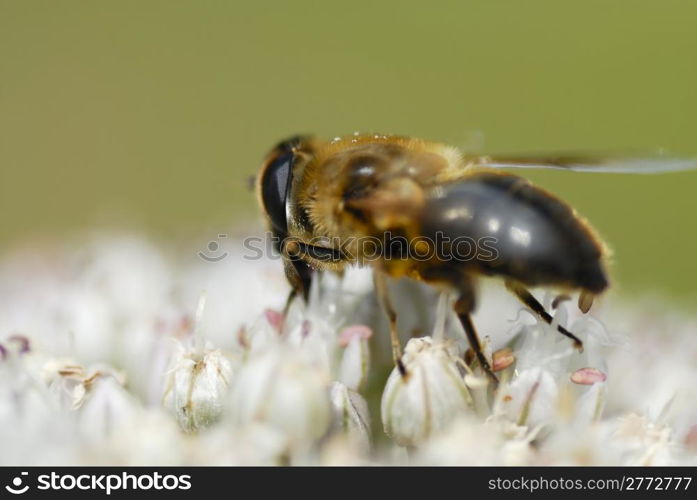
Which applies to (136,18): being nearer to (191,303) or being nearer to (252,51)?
(252,51)

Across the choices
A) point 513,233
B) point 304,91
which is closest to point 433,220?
point 513,233

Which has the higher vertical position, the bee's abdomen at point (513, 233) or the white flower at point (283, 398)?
the bee's abdomen at point (513, 233)

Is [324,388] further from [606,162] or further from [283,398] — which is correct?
[606,162]

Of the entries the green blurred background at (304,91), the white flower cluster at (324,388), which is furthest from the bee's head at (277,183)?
the green blurred background at (304,91)

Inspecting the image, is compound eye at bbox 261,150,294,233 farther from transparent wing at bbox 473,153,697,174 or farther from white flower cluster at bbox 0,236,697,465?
transparent wing at bbox 473,153,697,174

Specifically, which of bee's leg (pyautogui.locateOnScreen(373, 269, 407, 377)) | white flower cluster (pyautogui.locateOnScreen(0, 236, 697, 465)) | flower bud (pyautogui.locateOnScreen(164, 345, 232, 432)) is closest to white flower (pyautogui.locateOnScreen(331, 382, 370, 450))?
white flower cluster (pyautogui.locateOnScreen(0, 236, 697, 465))

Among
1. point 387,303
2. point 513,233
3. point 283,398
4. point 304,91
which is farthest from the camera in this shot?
point 304,91

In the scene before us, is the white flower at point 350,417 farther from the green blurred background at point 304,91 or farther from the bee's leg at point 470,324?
the green blurred background at point 304,91

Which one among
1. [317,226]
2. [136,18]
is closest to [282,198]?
[317,226]
